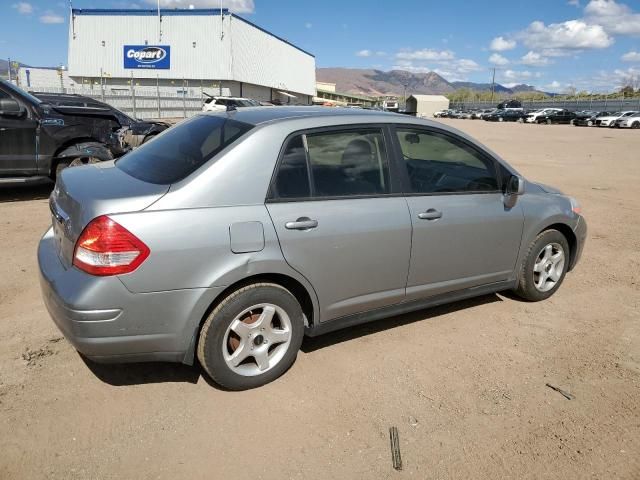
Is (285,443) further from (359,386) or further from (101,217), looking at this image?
(101,217)

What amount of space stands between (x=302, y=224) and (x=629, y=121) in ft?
165

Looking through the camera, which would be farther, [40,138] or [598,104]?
[598,104]

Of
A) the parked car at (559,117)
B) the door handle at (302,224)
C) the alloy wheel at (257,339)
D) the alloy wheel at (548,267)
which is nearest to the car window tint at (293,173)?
the door handle at (302,224)

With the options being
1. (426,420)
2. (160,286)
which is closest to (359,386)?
(426,420)

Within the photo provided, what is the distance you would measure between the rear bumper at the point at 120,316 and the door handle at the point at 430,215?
5.06 ft

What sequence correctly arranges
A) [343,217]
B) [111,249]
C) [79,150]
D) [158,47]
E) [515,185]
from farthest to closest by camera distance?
[158,47]
[79,150]
[515,185]
[343,217]
[111,249]

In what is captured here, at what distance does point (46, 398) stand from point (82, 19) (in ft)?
179

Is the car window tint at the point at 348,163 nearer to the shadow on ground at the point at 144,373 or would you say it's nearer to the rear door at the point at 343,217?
the rear door at the point at 343,217

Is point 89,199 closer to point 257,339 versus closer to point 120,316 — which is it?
point 120,316

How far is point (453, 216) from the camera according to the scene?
3.70m

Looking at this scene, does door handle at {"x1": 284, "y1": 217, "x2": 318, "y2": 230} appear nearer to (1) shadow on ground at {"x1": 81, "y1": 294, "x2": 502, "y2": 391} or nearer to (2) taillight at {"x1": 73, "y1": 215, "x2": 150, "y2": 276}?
(2) taillight at {"x1": 73, "y1": 215, "x2": 150, "y2": 276}

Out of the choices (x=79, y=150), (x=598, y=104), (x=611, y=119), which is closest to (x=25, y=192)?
(x=79, y=150)

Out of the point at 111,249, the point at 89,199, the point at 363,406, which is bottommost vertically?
the point at 363,406

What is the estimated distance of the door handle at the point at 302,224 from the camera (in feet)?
9.81
